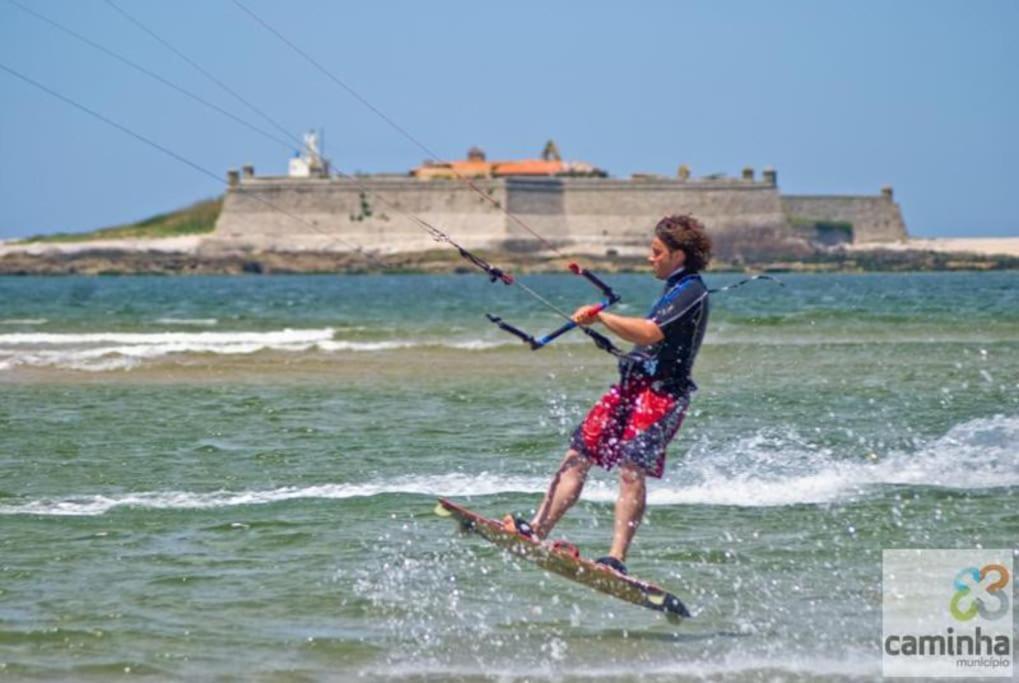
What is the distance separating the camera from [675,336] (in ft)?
26.2

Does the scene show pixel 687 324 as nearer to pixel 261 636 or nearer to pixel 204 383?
pixel 261 636

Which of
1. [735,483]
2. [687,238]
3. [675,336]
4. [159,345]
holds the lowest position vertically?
[735,483]

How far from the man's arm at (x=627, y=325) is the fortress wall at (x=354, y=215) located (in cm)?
10343

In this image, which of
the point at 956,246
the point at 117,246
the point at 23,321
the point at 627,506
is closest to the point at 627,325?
the point at 627,506

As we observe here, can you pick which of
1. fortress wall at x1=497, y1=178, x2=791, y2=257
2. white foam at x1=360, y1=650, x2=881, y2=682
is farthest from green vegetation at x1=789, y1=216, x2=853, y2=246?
white foam at x1=360, y1=650, x2=881, y2=682

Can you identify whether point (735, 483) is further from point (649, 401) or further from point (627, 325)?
point (627, 325)

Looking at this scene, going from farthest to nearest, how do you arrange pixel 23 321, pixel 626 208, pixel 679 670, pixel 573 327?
1. pixel 626 208
2. pixel 23 321
3. pixel 573 327
4. pixel 679 670

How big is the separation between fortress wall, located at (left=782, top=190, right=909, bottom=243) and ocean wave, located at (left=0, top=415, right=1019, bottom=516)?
4594 inches

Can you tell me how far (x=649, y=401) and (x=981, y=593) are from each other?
1.82 m

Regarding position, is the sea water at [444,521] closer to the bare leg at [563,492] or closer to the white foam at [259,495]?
the white foam at [259,495]

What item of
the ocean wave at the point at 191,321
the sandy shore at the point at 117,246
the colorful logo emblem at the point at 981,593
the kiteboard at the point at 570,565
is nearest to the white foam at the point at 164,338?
the ocean wave at the point at 191,321

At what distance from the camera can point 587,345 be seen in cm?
3212

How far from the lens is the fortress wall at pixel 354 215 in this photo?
374 ft
